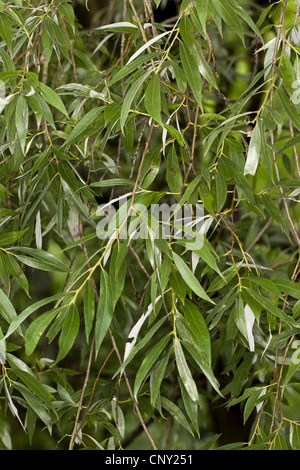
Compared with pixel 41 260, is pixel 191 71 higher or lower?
higher

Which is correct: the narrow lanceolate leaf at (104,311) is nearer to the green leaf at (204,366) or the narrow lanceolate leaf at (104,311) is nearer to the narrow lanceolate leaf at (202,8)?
the green leaf at (204,366)

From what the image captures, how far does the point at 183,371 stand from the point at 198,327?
47mm

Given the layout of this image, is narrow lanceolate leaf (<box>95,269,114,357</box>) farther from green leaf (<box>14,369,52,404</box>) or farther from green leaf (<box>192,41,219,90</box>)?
green leaf (<box>192,41,219,90</box>)

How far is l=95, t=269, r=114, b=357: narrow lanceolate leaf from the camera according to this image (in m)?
0.60

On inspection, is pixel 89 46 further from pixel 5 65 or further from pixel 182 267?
pixel 182 267

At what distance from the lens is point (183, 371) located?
2.01ft

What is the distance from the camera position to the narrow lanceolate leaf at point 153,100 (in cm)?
59

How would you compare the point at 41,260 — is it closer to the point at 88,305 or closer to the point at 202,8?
the point at 88,305

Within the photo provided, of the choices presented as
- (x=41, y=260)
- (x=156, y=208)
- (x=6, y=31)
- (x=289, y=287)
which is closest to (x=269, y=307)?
(x=289, y=287)

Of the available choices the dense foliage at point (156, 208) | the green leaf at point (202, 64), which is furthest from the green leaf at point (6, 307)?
the green leaf at point (202, 64)

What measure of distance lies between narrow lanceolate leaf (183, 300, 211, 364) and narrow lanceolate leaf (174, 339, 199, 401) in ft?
0.07

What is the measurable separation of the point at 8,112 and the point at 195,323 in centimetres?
30

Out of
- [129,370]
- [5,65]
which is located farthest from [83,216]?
[129,370]

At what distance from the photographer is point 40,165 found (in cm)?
76
